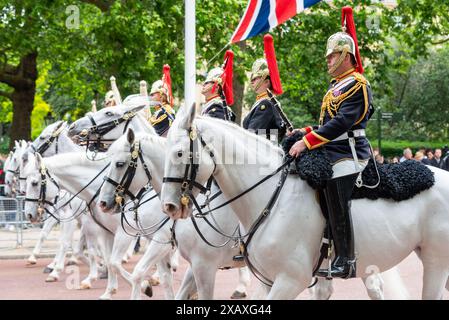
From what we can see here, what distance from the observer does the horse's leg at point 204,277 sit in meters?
8.03

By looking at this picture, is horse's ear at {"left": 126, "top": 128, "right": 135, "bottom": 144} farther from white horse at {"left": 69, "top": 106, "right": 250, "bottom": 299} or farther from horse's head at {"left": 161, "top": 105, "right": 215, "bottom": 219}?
horse's head at {"left": 161, "top": 105, "right": 215, "bottom": 219}

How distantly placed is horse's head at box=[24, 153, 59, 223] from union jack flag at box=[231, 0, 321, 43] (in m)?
3.80

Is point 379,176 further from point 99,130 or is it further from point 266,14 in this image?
point 99,130

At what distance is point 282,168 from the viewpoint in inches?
272

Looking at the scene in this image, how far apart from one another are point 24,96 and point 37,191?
15212mm

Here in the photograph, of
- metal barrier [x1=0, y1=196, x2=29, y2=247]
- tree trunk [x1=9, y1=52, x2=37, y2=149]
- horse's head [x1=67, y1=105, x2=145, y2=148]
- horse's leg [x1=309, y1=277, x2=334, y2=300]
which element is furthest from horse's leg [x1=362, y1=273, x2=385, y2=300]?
tree trunk [x1=9, y1=52, x2=37, y2=149]

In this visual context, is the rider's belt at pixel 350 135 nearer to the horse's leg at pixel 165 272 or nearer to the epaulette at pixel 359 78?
the epaulette at pixel 359 78

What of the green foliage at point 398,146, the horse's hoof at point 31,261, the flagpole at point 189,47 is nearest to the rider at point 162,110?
the flagpole at point 189,47

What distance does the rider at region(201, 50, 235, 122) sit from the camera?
988cm

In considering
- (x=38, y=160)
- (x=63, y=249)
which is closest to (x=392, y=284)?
(x=38, y=160)

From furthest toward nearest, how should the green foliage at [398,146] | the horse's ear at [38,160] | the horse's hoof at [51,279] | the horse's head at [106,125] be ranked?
1. the green foliage at [398,146]
2. the horse's hoof at [51,279]
3. the horse's ear at [38,160]
4. the horse's head at [106,125]

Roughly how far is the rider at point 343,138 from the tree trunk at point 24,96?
20.9 metres
